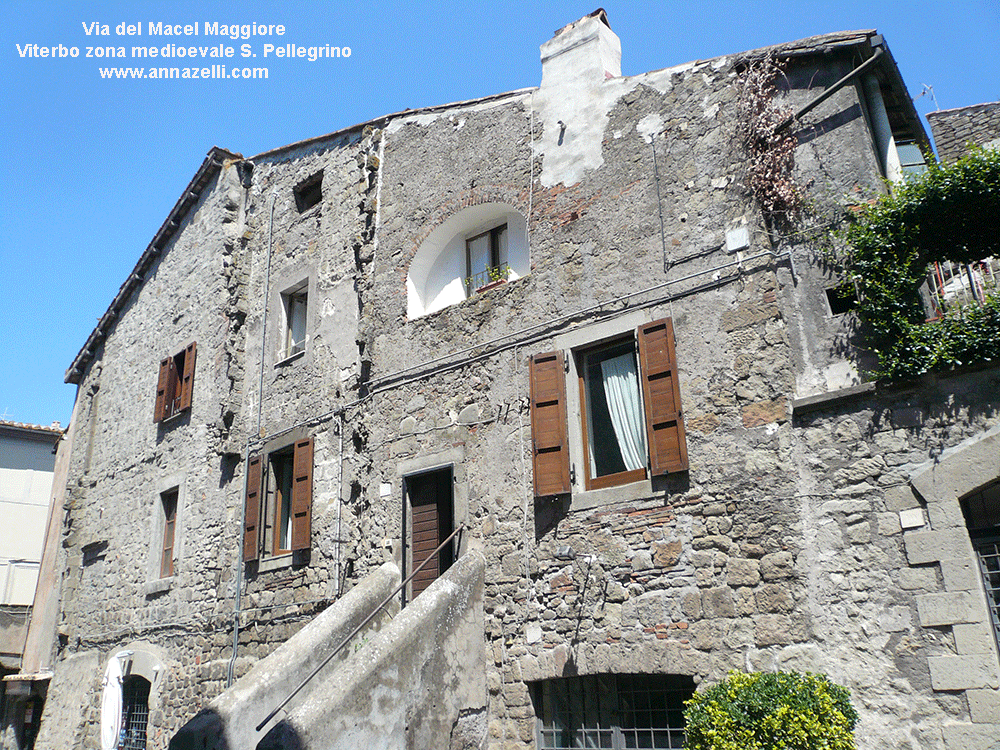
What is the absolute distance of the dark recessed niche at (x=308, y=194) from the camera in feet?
41.7

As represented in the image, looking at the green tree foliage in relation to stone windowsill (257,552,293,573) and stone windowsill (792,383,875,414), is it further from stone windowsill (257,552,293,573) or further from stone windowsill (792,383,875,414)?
stone windowsill (257,552,293,573)

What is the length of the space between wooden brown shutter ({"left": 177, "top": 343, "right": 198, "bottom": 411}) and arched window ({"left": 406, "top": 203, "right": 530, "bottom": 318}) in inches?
199

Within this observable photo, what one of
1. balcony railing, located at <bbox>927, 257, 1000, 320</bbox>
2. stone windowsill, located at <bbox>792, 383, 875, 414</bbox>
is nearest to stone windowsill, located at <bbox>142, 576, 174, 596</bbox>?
stone windowsill, located at <bbox>792, 383, 875, 414</bbox>

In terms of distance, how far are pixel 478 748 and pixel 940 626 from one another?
4176 millimetres

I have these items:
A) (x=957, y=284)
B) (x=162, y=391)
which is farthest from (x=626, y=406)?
(x=162, y=391)

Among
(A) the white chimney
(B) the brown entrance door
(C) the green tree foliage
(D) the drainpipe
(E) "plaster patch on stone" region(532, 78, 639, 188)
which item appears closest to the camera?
(C) the green tree foliage

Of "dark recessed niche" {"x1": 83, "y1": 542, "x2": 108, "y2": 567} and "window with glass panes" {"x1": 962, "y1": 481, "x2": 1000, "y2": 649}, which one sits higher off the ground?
"dark recessed niche" {"x1": 83, "y1": 542, "x2": 108, "y2": 567}

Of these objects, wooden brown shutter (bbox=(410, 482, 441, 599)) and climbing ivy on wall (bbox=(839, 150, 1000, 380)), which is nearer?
climbing ivy on wall (bbox=(839, 150, 1000, 380))

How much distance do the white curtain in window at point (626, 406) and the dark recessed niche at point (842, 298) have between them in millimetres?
1904

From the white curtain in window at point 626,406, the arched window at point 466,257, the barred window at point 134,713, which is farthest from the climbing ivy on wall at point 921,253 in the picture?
the barred window at point 134,713

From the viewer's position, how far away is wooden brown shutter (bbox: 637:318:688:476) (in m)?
7.43

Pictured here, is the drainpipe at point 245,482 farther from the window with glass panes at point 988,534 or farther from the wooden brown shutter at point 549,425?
the window with glass panes at point 988,534

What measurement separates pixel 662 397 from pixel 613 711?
280cm

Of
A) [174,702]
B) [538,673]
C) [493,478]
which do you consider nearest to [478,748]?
[538,673]
